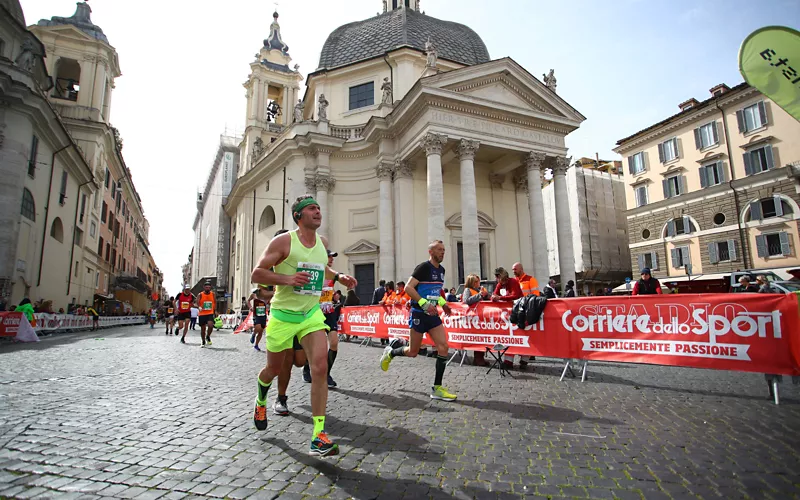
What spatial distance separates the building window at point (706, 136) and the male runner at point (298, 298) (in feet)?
110

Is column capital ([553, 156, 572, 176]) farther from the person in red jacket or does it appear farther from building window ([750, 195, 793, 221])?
the person in red jacket

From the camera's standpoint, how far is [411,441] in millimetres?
3504

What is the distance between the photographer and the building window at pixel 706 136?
28.3 metres

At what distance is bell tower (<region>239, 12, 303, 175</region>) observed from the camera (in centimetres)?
3728

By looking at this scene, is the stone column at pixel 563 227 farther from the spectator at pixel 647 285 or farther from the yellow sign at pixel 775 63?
the yellow sign at pixel 775 63

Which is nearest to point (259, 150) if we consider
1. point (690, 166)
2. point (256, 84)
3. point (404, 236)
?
point (256, 84)

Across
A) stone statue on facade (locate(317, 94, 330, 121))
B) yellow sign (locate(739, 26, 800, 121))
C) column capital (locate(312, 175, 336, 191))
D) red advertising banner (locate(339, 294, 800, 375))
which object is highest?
stone statue on facade (locate(317, 94, 330, 121))

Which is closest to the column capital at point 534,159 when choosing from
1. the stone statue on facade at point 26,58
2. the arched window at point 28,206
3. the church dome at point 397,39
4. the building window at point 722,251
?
the church dome at point 397,39

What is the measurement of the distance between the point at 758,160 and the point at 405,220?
22.5 m

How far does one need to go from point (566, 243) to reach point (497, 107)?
7836mm

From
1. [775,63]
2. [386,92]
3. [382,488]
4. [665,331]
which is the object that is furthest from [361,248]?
[382,488]

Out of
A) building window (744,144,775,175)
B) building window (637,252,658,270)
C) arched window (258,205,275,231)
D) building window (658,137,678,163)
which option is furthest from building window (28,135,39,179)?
building window (744,144,775,175)

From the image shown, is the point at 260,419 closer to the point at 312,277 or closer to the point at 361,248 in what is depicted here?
the point at 312,277

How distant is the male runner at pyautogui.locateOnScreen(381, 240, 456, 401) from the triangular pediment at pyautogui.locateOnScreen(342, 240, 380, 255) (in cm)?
1811
